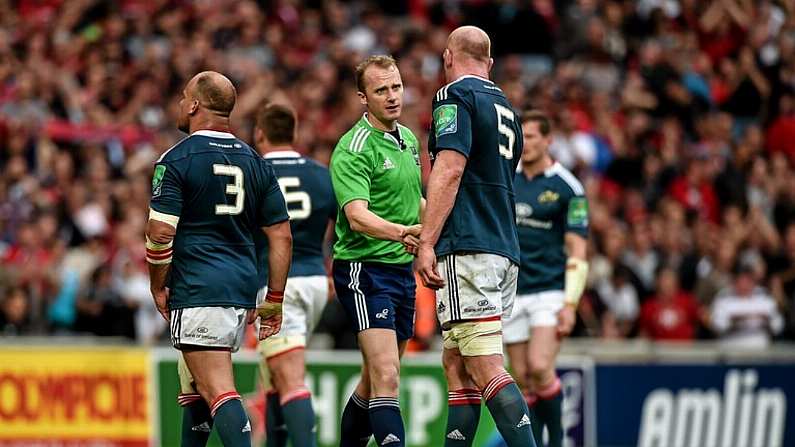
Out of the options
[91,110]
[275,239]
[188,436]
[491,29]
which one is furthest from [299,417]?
[491,29]

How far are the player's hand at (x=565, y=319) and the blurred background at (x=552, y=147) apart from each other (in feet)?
13.3

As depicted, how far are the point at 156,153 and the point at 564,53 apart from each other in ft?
22.9

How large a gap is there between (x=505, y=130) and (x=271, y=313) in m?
1.82

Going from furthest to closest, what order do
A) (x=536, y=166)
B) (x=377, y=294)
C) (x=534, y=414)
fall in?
(x=536, y=166)
(x=534, y=414)
(x=377, y=294)

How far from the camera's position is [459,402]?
31.3ft

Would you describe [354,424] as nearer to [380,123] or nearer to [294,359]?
[294,359]

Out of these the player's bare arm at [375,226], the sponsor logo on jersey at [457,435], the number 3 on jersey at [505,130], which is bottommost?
the sponsor logo on jersey at [457,435]

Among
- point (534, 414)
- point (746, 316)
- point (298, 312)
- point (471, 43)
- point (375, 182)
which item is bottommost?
point (534, 414)

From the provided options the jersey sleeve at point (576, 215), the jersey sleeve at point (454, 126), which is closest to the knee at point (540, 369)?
the jersey sleeve at point (576, 215)

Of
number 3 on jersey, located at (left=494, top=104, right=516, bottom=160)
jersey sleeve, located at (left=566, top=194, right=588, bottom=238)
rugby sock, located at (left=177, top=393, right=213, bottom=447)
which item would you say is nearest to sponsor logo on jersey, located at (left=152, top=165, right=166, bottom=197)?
rugby sock, located at (left=177, top=393, right=213, bottom=447)

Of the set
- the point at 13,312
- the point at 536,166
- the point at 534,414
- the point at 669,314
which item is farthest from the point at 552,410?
the point at 13,312

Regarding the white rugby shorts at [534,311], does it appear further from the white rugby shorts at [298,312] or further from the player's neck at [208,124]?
the player's neck at [208,124]

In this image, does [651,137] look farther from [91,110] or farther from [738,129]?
[91,110]

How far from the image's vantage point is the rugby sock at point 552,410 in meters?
11.8
